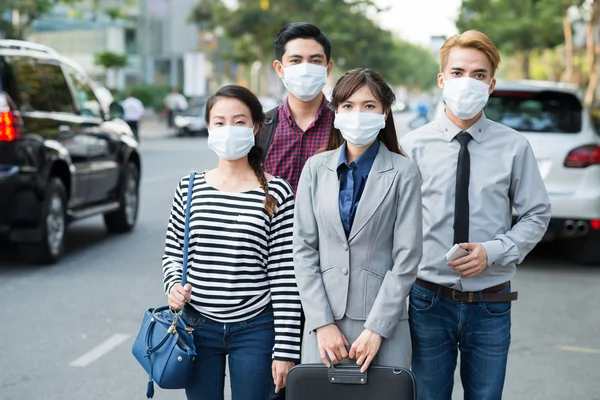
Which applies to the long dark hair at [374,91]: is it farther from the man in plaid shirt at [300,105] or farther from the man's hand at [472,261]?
the man in plaid shirt at [300,105]

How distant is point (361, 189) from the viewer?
3.26 m

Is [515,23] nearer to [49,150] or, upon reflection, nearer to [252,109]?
[49,150]

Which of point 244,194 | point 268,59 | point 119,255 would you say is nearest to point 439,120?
point 244,194

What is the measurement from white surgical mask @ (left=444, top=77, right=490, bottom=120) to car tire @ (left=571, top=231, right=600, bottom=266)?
6.65m

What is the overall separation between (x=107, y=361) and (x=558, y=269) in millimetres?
5055

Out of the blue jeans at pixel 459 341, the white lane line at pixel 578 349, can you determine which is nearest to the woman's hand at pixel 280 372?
the blue jeans at pixel 459 341

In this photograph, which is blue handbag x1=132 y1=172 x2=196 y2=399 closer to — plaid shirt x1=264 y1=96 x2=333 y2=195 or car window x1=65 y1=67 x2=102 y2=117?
plaid shirt x1=264 y1=96 x2=333 y2=195

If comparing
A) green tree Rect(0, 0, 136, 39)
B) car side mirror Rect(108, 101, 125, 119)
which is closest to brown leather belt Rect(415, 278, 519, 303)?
car side mirror Rect(108, 101, 125, 119)

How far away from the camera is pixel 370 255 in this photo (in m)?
3.18

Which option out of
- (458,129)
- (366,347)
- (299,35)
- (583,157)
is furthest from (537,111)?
(366,347)

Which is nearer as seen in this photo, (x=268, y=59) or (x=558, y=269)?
(x=558, y=269)

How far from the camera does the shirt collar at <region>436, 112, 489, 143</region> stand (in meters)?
3.63

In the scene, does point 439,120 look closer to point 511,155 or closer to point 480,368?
point 511,155

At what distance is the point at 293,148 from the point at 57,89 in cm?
670
